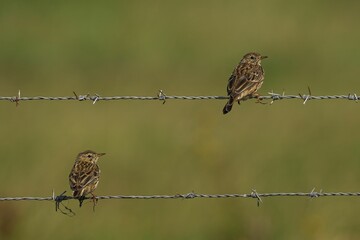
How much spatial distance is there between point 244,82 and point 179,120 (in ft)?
26.1

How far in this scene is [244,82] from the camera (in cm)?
1430

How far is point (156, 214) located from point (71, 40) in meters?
12.9

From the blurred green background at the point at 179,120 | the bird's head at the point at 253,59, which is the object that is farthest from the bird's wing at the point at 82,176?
the blurred green background at the point at 179,120

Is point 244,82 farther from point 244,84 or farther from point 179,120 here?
point 179,120

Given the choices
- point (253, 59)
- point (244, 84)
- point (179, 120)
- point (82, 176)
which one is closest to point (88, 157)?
point (82, 176)

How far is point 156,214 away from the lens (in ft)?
56.9

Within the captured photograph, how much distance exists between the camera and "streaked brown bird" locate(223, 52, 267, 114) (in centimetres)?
1412

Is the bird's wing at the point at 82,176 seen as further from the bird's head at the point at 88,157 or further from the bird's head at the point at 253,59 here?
the bird's head at the point at 253,59

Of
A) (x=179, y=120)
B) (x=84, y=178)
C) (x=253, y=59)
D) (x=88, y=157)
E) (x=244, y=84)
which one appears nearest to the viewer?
(x=84, y=178)

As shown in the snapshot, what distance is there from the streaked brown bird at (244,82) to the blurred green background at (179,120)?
2.09m

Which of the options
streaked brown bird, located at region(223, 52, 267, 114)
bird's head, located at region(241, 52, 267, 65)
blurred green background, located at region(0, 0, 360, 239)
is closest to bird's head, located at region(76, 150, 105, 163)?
streaked brown bird, located at region(223, 52, 267, 114)

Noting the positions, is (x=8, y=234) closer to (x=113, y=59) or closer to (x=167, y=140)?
(x=167, y=140)

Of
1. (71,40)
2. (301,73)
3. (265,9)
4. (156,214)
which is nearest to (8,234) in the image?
(156,214)

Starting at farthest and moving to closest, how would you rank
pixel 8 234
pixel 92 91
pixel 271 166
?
pixel 92 91
pixel 271 166
pixel 8 234
